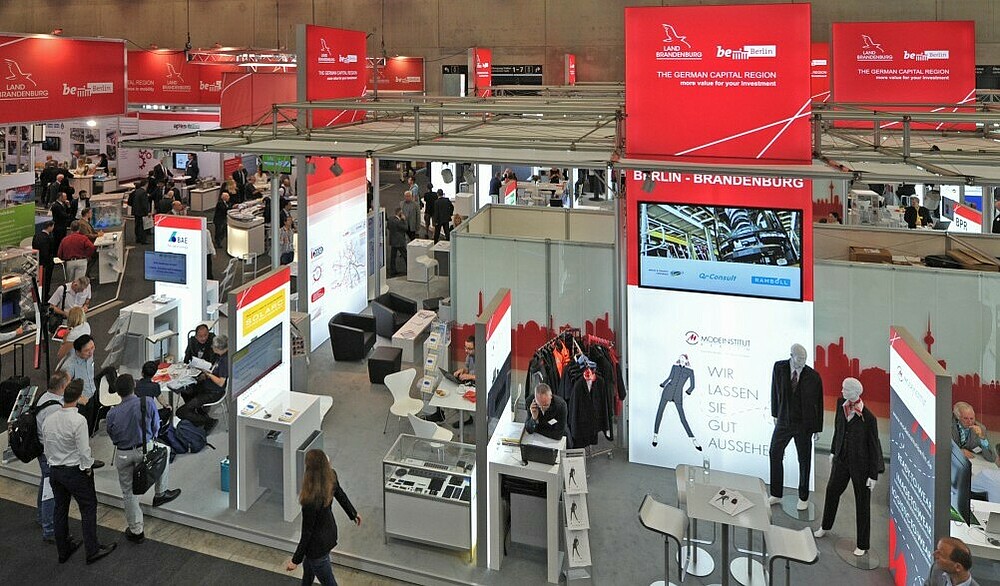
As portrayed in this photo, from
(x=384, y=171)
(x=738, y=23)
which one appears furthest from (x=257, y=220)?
(x=384, y=171)

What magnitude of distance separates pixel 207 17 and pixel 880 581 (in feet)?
78.7

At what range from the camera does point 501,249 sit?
792cm

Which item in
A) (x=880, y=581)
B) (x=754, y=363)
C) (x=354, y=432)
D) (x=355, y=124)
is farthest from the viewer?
(x=355, y=124)

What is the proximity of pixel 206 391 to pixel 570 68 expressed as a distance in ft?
51.5

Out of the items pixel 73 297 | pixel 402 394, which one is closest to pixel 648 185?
pixel 402 394

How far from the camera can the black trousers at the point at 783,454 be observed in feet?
18.4

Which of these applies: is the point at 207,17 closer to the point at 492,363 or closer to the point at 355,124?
the point at 355,124

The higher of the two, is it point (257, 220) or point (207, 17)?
point (207, 17)

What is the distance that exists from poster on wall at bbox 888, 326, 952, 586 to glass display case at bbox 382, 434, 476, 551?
9.08 feet

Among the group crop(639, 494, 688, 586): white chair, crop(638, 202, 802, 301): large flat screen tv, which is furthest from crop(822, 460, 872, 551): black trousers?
crop(638, 202, 802, 301): large flat screen tv

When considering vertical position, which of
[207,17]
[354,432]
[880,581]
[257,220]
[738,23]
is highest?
[207,17]

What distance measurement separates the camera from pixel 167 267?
860 cm

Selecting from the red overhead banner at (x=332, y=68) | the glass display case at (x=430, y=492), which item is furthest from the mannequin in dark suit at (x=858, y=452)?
the red overhead banner at (x=332, y=68)

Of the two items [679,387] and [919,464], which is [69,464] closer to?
[679,387]
